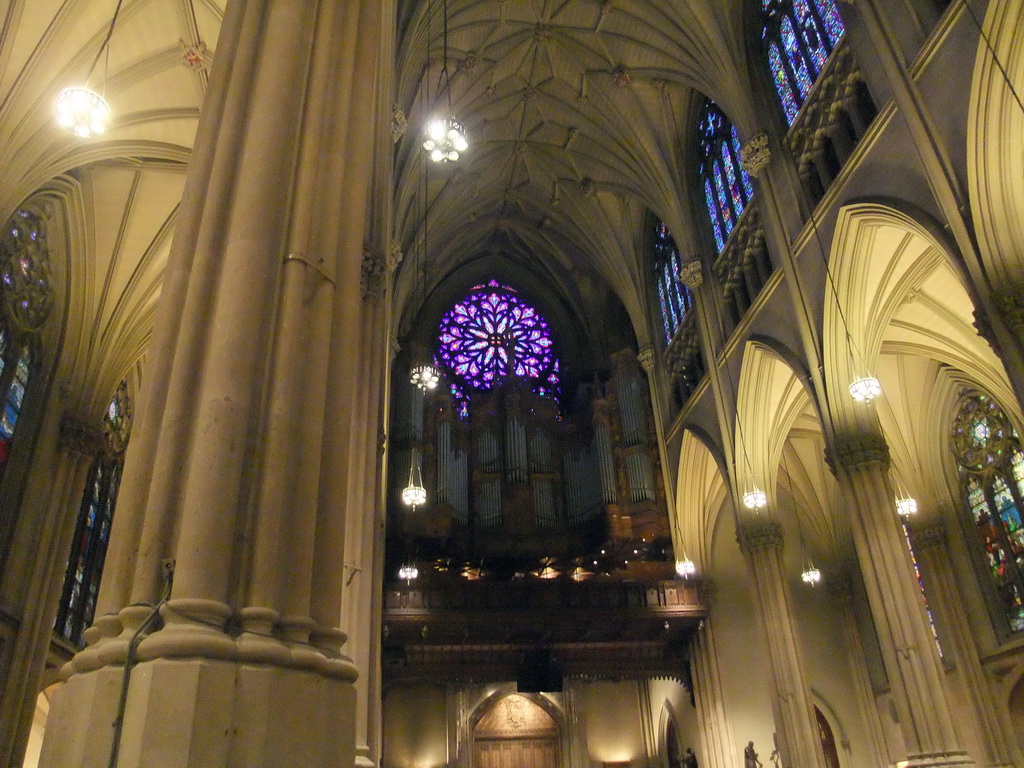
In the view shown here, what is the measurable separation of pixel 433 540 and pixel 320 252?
1573 cm

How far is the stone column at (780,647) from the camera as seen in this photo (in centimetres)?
1369

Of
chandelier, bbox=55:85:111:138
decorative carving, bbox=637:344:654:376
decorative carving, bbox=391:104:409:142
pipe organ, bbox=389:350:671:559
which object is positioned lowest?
chandelier, bbox=55:85:111:138

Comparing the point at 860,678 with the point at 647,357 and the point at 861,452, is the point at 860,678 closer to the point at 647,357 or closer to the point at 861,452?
the point at 647,357

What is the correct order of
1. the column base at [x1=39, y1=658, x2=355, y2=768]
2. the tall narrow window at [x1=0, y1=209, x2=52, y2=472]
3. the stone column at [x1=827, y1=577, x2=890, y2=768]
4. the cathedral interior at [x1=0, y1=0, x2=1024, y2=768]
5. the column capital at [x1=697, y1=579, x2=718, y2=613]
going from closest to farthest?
the column base at [x1=39, y1=658, x2=355, y2=768] → the cathedral interior at [x1=0, y1=0, x2=1024, y2=768] → the tall narrow window at [x1=0, y1=209, x2=52, y2=472] → the column capital at [x1=697, y1=579, x2=718, y2=613] → the stone column at [x1=827, y1=577, x2=890, y2=768]

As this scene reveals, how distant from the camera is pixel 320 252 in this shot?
4352 mm

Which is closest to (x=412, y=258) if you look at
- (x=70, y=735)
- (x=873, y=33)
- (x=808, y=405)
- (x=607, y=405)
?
(x=607, y=405)

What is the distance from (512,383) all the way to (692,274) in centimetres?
678

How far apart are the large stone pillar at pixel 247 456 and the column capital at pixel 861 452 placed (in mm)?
9900

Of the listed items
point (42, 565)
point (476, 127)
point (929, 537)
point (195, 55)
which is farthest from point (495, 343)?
point (42, 565)

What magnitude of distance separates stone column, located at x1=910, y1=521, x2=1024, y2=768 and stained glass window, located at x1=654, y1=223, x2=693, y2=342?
23.6 feet

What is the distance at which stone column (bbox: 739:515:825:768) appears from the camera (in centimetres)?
1369

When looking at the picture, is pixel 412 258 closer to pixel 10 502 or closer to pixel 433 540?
pixel 433 540

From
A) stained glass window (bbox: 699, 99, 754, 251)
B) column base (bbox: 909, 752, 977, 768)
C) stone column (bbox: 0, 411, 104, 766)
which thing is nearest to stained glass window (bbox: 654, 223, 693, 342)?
stained glass window (bbox: 699, 99, 754, 251)

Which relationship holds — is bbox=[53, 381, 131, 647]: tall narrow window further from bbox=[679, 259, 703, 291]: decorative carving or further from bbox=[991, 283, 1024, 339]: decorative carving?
bbox=[991, 283, 1024, 339]: decorative carving
